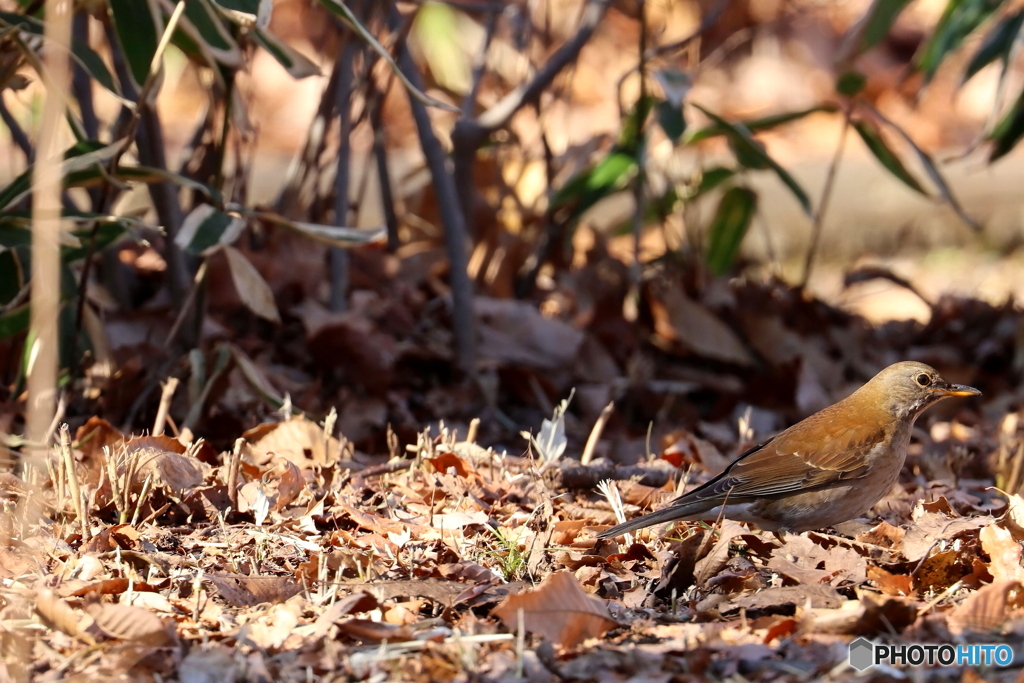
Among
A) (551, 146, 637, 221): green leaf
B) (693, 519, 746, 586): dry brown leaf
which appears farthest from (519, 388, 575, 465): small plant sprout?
(551, 146, 637, 221): green leaf

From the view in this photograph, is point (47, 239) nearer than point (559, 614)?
No

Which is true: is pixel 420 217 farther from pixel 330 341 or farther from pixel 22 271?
pixel 22 271

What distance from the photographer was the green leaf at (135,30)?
11.7 ft

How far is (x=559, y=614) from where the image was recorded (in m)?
2.40

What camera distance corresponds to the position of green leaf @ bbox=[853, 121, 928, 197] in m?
5.57

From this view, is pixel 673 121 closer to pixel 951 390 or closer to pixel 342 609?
pixel 951 390

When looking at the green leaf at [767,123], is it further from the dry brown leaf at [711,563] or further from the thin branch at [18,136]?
the dry brown leaf at [711,563]

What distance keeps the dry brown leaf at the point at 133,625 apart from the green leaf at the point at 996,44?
449 centimetres

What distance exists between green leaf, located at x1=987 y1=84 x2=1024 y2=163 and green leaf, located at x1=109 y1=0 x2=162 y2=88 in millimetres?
3930

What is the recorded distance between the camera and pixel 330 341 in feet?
15.4

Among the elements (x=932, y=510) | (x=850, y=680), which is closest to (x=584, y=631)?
(x=850, y=680)

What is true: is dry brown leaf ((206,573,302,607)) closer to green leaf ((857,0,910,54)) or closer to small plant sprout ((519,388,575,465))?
small plant sprout ((519,388,575,465))

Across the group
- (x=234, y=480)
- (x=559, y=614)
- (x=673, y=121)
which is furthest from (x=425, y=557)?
(x=673, y=121)

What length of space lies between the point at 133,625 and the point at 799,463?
218cm
